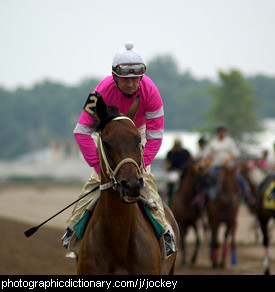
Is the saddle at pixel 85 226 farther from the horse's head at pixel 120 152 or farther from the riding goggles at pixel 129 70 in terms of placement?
the riding goggles at pixel 129 70

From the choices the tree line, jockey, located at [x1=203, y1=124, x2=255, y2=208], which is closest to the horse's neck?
jockey, located at [x1=203, y1=124, x2=255, y2=208]

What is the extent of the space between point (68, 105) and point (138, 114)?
137 m

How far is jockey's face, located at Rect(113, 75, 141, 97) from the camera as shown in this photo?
6344 millimetres

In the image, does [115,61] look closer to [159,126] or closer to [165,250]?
[159,126]

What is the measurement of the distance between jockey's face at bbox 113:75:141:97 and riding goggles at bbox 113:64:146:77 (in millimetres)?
56

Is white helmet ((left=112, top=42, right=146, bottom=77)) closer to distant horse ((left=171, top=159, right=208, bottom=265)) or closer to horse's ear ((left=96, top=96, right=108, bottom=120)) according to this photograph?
horse's ear ((left=96, top=96, right=108, bottom=120))

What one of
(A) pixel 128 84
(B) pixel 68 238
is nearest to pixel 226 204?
(B) pixel 68 238

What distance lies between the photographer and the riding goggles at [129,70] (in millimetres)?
6285

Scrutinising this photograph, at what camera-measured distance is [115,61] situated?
637 centimetres

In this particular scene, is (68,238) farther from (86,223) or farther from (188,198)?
(188,198)

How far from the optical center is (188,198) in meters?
14.7

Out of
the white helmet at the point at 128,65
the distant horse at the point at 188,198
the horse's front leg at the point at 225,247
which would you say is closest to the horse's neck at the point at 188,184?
the distant horse at the point at 188,198
